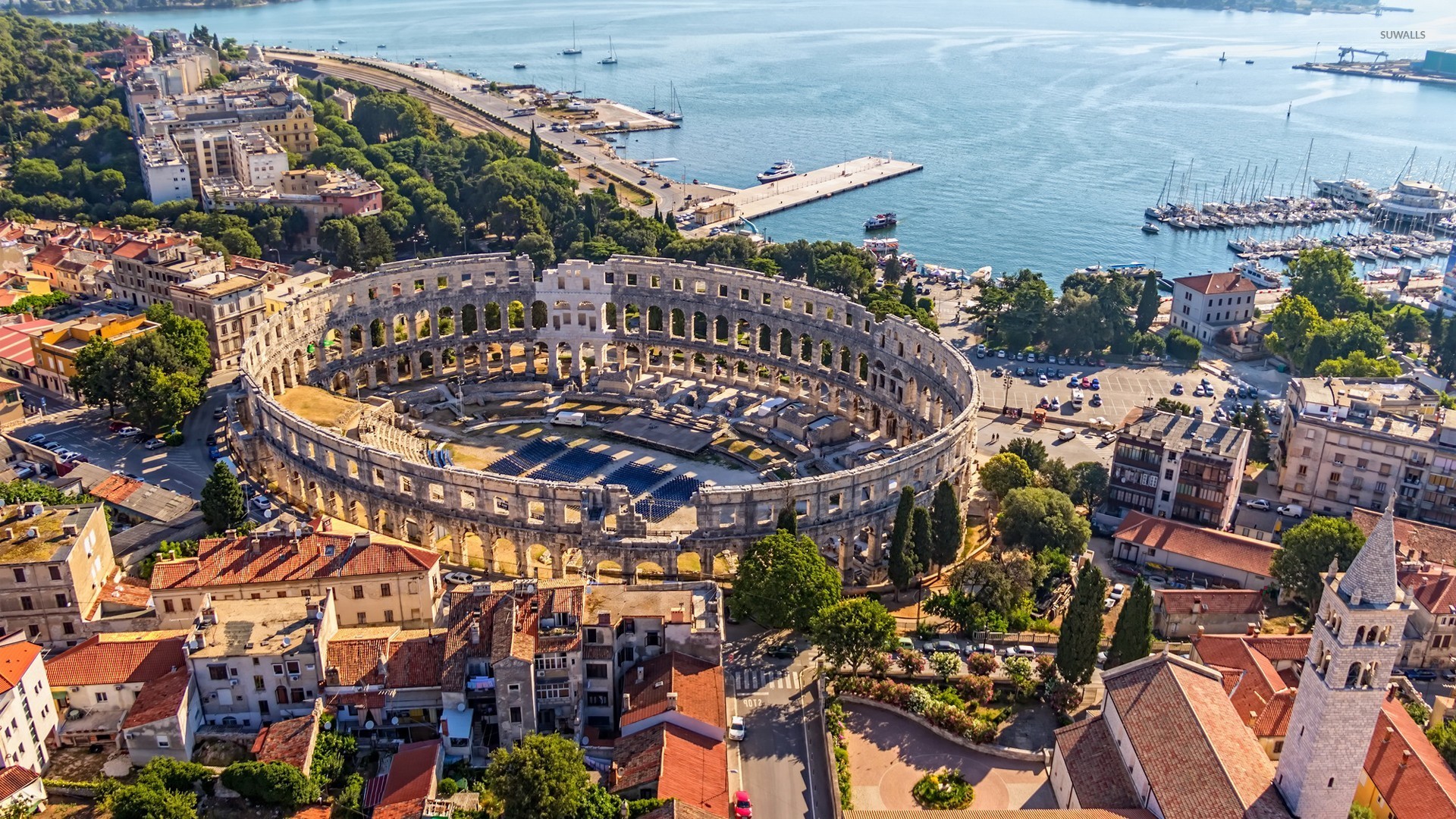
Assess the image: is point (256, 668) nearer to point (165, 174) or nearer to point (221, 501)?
point (221, 501)

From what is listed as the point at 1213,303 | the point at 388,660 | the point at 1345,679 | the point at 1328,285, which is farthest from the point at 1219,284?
the point at 388,660

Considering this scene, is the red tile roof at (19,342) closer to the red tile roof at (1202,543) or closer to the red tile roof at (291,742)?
the red tile roof at (291,742)

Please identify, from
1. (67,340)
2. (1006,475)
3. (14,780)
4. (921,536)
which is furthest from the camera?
(67,340)

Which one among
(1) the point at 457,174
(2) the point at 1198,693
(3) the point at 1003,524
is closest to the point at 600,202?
(1) the point at 457,174

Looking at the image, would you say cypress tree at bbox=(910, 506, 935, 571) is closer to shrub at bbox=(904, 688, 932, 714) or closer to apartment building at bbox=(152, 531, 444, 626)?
shrub at bbox=(904, 688, 932, 714)

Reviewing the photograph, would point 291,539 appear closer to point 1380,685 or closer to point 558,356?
point 558,356

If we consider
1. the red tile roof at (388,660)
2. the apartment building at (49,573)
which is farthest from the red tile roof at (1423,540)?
the apartment building at (49,573)

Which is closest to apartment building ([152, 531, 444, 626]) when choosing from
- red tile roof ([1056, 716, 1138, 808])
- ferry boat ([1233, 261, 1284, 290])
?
red tile roof ([1056, 716, 1138, 808])
